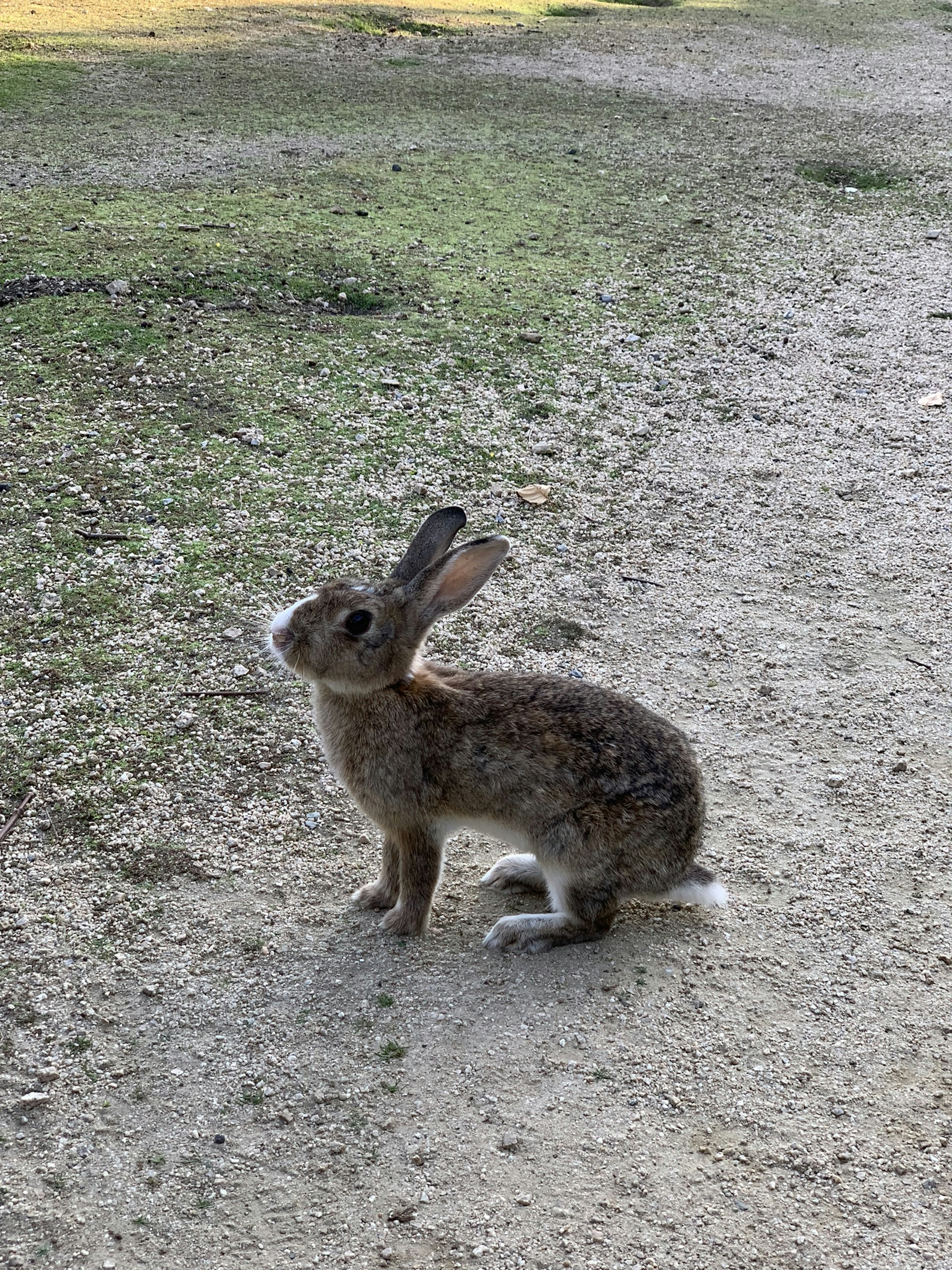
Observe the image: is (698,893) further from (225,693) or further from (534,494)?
(534,494)

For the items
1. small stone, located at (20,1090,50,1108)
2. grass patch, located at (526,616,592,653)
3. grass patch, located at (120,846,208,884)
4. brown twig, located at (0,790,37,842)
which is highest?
grass patch, located at (526,616,592,653)

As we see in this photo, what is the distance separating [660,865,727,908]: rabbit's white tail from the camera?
357 cm

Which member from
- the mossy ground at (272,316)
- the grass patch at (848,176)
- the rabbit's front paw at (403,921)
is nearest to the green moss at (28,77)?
the mossy ground at (272,316)

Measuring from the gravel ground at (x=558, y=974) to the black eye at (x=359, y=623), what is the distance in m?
0.79

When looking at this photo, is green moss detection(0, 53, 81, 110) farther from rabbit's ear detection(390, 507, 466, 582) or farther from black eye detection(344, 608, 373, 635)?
black eye detection(344, 608, 373, 635)

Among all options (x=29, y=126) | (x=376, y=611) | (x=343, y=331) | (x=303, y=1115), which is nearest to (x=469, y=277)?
(x=343, y=331)

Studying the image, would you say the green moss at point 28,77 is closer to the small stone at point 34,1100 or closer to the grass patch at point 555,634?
the grass patch at point 555,634

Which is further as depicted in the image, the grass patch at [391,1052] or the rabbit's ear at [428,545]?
the rabbit's ear at [428,545]

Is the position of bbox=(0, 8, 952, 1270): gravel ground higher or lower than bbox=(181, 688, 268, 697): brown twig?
lower

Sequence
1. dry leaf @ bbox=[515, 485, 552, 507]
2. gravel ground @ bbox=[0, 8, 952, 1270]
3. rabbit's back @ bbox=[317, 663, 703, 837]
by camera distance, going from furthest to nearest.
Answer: dry leaf @ bbox=[515, 485, 552, 507], rabbit's back @ bbox=[317, 663, 703, 837], gravel ground @ bbox=[0, 8, 952, 1270]

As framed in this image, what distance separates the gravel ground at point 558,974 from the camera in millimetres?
2787

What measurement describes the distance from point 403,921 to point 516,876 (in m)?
0.44

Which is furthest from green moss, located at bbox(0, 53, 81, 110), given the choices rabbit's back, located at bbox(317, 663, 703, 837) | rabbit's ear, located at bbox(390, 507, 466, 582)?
rabbit's back, located at bbox(317, 663, 703, 837)

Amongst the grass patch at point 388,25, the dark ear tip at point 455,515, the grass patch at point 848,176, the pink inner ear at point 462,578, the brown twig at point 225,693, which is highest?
the grass patch at point 388,25
